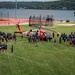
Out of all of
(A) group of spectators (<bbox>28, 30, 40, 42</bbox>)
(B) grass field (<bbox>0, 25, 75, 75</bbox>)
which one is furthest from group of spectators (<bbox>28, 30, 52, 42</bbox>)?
(B) grass field (<bbox>0, 25, 75, 75</bbox>)

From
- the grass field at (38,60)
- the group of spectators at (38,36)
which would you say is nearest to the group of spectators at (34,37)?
the group of spectators at (38,36)

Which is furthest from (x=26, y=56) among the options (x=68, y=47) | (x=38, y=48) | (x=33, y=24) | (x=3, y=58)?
(x=33, y=24)

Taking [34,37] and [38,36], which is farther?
[38,36]

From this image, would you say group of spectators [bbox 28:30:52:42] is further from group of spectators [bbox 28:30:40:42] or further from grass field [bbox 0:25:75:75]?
grass field [bbox 0:25:75:75]

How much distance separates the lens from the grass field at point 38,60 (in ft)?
91.6

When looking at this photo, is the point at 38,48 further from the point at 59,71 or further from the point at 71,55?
the point at 59,71

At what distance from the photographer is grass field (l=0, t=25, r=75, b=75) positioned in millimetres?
27922

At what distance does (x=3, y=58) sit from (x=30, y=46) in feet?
25.5

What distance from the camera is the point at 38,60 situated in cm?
3117

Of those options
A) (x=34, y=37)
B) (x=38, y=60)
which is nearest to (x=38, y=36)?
(x=34, y=37)

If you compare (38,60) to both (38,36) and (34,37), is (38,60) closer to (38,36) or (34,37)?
(34,37)

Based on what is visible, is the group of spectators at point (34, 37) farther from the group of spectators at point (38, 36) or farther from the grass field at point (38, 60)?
the grass field at point (38, 60)

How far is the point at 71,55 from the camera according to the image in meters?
34.1

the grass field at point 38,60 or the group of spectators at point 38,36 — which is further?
the group of spectators at point 38,36
